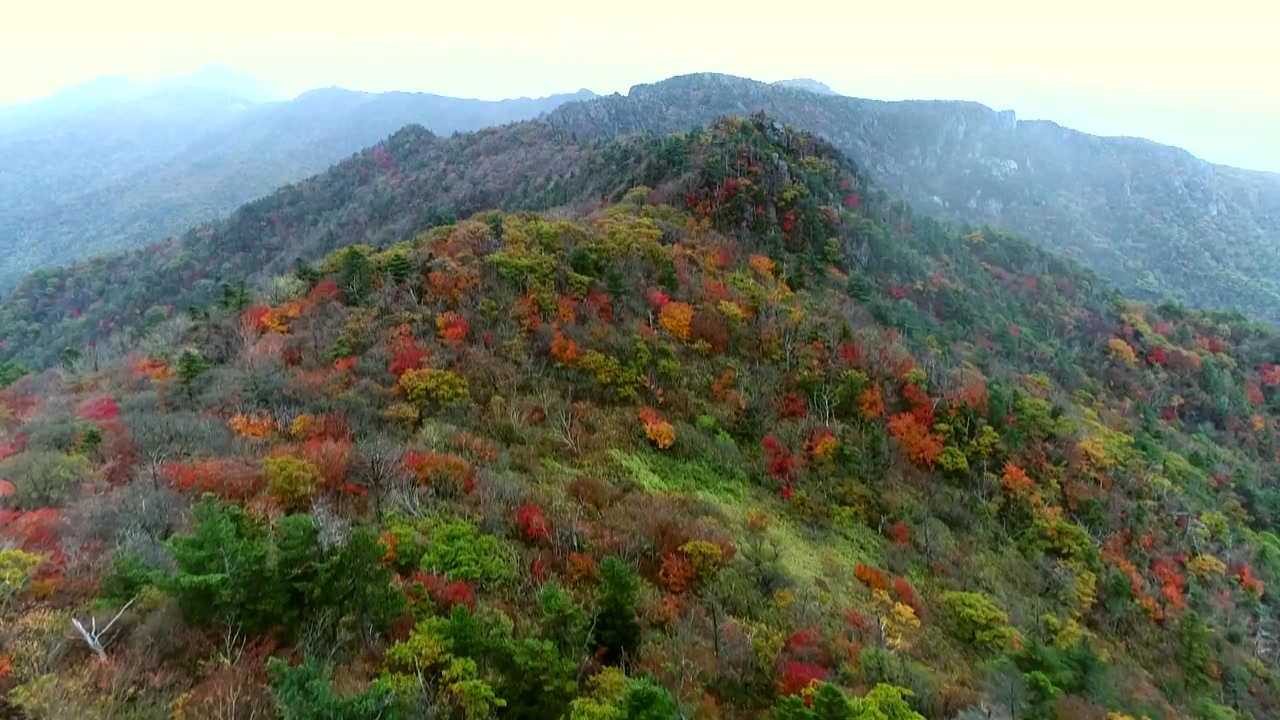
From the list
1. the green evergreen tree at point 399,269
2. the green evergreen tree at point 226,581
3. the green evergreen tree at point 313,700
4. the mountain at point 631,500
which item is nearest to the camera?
the green evergreen tree at point 313,700

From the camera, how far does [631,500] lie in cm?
2208

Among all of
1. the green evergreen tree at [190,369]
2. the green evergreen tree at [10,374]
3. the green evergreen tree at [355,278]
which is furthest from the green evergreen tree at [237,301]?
the green evergreen tree at [10,374]

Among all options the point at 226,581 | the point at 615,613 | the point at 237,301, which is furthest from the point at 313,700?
the point at 237,301

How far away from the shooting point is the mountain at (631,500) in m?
11.6

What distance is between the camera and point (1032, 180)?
19175 centimetres

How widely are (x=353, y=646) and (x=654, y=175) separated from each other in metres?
50.3

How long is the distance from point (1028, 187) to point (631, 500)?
203127mm

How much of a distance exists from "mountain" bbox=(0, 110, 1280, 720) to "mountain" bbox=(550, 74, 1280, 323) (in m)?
113

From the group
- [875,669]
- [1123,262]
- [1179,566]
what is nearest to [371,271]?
[875,669]

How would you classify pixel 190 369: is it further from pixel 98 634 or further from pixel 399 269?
pixel 98 634

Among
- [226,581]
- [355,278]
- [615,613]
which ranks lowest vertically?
[615,613]

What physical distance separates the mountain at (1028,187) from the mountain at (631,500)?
113 meters

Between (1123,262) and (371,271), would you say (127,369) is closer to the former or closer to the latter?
(371,271)

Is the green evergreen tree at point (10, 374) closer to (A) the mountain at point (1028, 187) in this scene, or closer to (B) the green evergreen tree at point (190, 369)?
(B) the green evergreen tree at point (190, 369)
